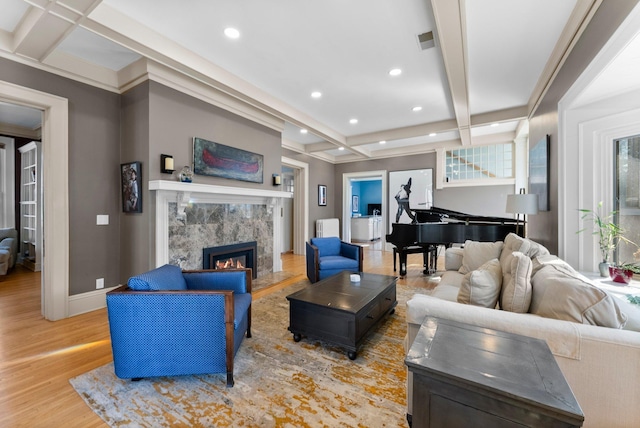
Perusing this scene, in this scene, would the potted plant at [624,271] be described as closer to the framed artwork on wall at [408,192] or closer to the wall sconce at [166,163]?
the wall sconce at [166,163]

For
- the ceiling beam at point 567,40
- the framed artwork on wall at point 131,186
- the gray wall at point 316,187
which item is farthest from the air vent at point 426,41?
the gray wall at point 316,187

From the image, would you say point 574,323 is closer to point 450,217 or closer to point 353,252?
point 353,252

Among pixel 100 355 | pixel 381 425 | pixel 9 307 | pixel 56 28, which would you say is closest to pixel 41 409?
pixel 100 355

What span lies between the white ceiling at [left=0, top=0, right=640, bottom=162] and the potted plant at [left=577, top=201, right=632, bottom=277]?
3.47ft

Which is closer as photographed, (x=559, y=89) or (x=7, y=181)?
(x=559, y=89)

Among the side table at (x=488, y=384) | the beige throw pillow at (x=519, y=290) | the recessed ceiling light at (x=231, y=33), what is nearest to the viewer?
the side table at (x=488, y=384)

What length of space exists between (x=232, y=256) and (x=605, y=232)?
4.23 m

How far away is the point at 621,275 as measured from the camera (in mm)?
2082

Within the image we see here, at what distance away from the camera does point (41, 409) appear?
1.62 metres

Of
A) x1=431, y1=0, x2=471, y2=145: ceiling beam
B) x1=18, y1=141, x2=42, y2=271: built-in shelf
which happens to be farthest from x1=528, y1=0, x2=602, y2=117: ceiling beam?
x1=18, y1=141, x2=42, y2=271: built-in shelf

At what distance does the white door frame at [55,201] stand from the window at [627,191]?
17.8 feet

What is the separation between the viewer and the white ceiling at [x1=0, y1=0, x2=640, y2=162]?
221cm

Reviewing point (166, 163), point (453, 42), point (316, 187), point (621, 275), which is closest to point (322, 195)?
point (316, 187)

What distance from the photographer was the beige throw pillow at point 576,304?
1218 mm
